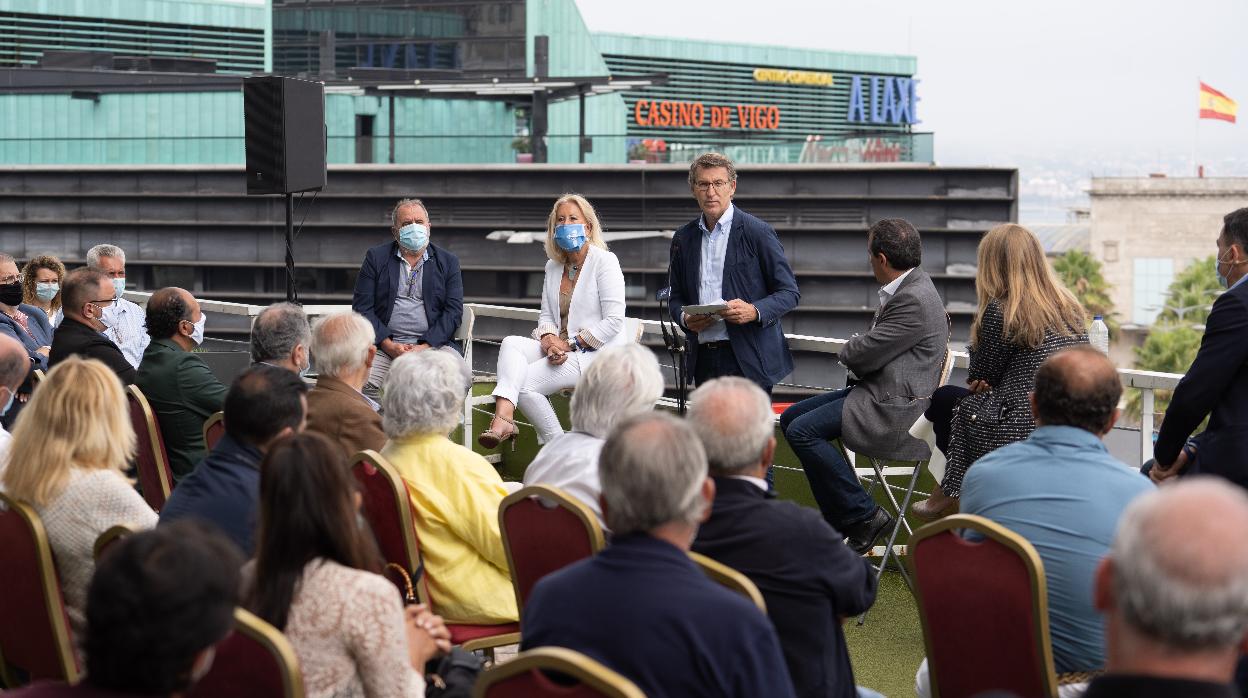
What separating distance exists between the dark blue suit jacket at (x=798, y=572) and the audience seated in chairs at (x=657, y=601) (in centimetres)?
30

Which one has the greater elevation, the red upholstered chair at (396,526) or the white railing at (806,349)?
the white railing at (806,349)

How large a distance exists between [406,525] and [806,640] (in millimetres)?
996

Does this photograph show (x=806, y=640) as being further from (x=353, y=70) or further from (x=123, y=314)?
(x=353, y=70)

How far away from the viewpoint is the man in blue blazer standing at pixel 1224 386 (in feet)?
11.5

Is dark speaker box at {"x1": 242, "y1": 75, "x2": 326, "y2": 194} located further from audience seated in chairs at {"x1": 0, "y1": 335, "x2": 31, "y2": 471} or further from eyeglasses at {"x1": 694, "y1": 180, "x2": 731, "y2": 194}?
audience seated in chairs at {"x1": 0, "y1": 335, "x2": 31, "y2": 471}

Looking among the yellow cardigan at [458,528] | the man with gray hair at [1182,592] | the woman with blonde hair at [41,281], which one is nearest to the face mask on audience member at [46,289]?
the woman with blonde hair at [41,281]

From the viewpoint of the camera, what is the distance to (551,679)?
5.85ft

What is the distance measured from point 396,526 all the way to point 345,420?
74 cm

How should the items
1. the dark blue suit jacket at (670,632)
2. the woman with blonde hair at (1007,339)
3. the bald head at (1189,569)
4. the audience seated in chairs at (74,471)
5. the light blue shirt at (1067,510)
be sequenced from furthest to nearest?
the woman with blonde hair at (1007,339)
the audience seated in chairs at (74,471)
the light blue shirt at (1067,510)
the dark blue suit jacket at (670,632)
the bald head at (1189,569)

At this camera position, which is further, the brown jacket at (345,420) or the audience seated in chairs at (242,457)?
the brown jacket at (345,420)

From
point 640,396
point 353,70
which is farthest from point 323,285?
point 640,396

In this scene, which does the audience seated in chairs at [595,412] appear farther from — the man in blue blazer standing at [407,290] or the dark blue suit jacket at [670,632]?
the man in blue blazer standing at [407,290]

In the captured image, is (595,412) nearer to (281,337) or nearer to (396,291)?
(281,337)

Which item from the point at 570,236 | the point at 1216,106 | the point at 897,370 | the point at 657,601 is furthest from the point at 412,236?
the point at 1216,106
